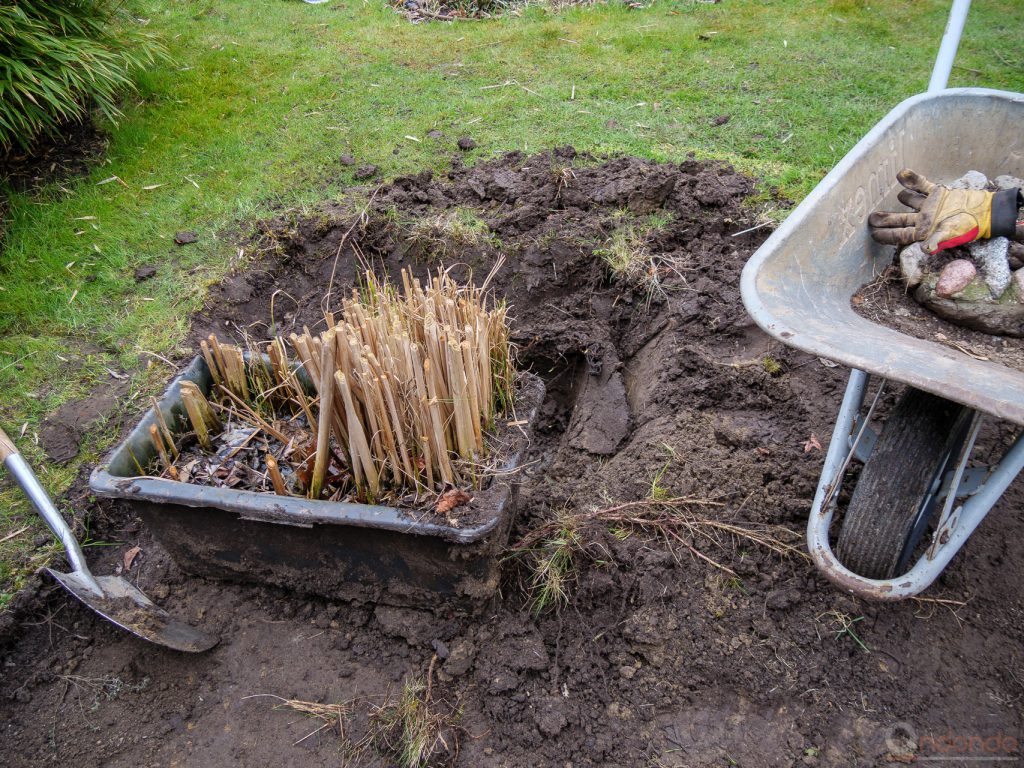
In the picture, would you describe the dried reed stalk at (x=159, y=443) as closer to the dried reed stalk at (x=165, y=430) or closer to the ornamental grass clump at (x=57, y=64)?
the dried reed stalk at (x=165, y=430)

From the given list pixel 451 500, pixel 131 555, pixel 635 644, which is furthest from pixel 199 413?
pixel 635 644

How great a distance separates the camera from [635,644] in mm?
2008

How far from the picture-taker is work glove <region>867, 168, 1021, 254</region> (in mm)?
2127

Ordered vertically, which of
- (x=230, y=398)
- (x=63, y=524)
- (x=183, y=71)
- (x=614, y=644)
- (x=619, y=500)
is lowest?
(x=614, y=644)

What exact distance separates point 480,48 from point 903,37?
10.6 ft

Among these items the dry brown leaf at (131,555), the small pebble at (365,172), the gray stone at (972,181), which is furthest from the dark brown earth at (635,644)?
the small pebble at (365,172)

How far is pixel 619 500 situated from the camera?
7.51ft

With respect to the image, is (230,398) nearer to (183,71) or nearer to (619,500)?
(619,500)

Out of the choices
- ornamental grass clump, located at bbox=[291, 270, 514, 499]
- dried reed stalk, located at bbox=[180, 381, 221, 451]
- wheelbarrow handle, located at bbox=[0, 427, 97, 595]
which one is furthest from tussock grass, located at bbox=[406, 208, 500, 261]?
wheelbarrow handle, located at bbox=[0, 427, 97, 595]

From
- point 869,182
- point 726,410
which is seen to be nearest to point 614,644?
point 726,410

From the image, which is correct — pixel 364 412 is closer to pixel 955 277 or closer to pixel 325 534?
pixel 325 534

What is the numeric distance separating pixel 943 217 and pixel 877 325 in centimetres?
50

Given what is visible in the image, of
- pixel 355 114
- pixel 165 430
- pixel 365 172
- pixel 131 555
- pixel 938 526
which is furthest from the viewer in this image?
pixel 355 114

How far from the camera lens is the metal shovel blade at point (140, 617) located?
2.00 meters
